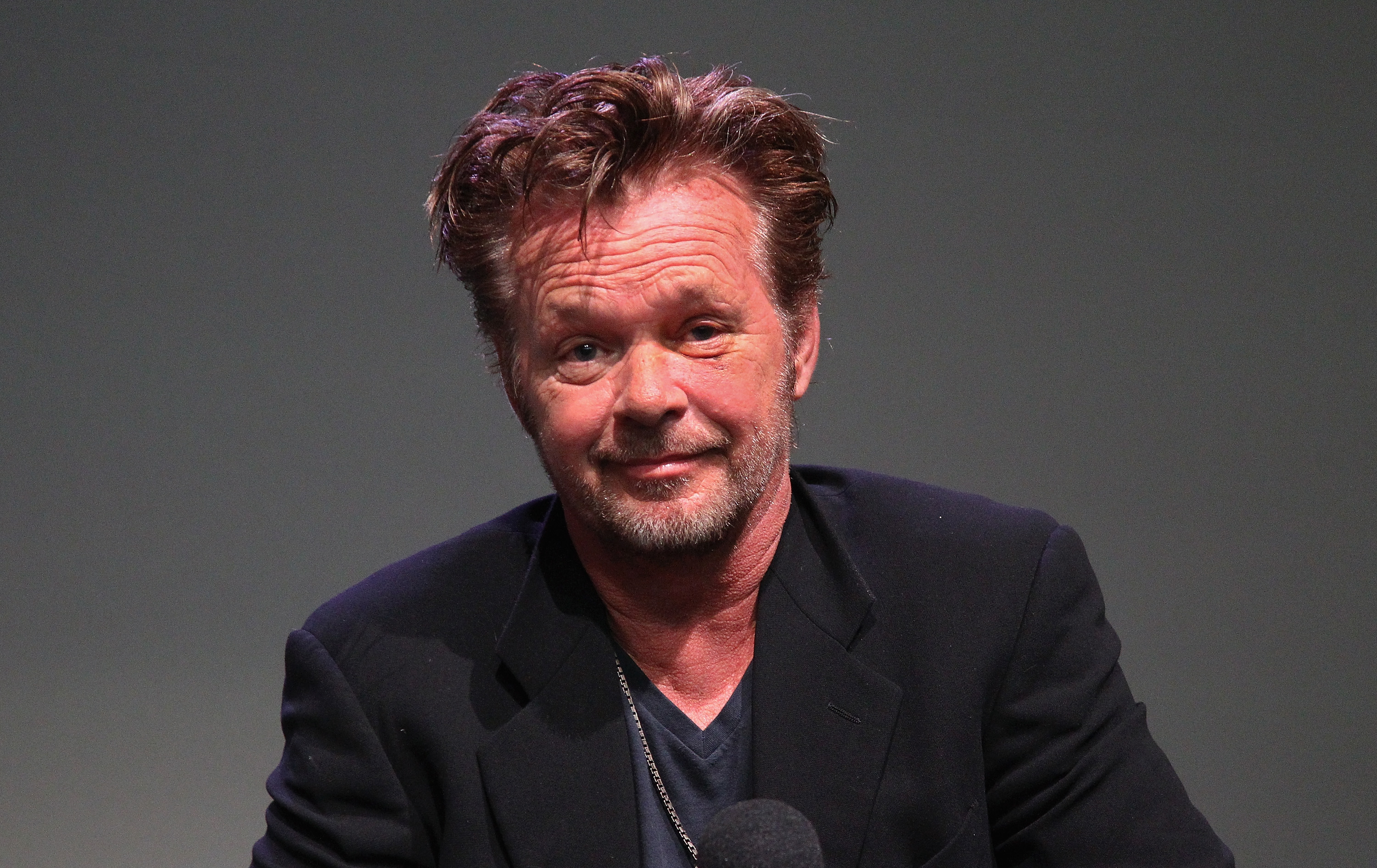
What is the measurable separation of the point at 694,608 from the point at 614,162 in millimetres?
569

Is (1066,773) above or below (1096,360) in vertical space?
below

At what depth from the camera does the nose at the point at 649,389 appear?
5.10 feet

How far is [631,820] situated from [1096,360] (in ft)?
5.23

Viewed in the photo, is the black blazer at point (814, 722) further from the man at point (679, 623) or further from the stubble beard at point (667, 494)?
the stubble beard at point (667, 494)

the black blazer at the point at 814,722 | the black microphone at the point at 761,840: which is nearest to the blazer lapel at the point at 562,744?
the black blazer at the point at 814,722

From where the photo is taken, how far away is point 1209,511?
287 centimetres

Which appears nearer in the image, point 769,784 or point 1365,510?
point 769,784

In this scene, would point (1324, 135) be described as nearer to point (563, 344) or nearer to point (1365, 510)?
point (1365, 510)

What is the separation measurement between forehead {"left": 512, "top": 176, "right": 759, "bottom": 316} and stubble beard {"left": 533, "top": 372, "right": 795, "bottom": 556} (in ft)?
0.56

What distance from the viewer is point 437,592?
71.1 inches

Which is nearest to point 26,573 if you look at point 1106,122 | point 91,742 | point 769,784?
point 91,742

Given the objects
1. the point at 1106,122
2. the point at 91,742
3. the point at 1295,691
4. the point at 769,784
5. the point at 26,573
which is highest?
the point at 1106,122

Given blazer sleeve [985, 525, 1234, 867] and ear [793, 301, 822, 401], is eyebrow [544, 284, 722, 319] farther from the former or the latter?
blazer sleeve [985, 525, 1234, 867]

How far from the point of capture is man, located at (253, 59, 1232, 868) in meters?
1.61
